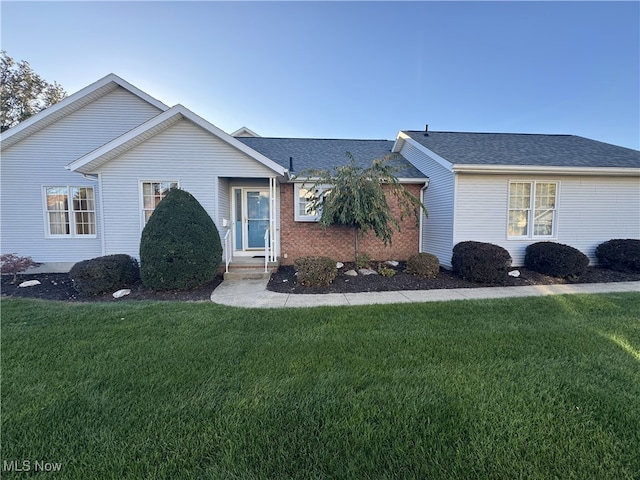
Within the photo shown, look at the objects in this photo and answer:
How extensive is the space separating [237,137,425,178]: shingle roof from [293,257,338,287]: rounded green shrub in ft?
13.2

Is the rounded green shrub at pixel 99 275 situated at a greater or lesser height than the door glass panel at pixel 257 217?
lesser

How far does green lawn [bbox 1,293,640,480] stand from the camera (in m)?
1.87

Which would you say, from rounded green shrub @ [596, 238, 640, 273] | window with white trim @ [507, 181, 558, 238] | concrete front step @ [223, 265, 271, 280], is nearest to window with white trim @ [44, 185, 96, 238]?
concrete front step @ [223, 265, 271, 280]

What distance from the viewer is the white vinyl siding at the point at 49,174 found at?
847cm

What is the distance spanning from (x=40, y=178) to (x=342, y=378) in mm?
11389

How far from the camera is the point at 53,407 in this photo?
243 cm

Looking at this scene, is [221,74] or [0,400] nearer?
[0,400]

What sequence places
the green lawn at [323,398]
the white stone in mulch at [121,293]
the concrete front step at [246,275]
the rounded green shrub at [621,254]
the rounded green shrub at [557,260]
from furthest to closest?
1. the rounded green shrub at [621,254]
2. the concrete front step at [246,275]
3. the rounded green shrub at [557,260]
4. the white stone in mulch at [121,293]
5. the green lawn at [323,398]

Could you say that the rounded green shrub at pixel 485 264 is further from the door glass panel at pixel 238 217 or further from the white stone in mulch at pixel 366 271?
the door glass panel at pixel 238 217

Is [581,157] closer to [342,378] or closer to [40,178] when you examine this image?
[342,378]

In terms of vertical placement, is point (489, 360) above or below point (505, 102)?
below

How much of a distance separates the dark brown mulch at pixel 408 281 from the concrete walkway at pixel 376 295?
296 millimetres

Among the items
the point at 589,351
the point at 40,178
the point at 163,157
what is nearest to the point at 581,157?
the point at 589,351

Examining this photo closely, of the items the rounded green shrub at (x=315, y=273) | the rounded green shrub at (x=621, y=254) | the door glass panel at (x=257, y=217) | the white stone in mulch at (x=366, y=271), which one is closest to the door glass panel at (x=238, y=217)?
the door glass panel at (x=257, y=217)
